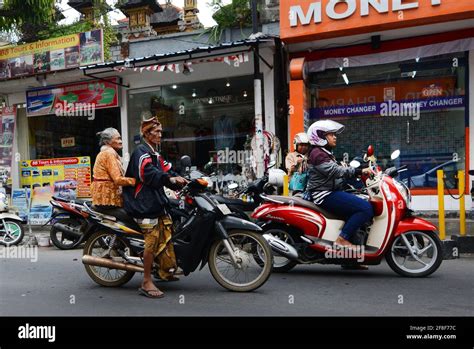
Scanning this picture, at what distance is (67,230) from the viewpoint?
828 centimetres

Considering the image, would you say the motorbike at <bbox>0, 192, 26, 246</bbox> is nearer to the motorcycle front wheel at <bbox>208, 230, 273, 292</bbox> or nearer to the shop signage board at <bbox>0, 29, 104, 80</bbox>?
the shop signage board at <bbox>0, 29, 104, 80</bbox>

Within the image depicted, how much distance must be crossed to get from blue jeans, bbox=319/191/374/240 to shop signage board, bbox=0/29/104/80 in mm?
8563

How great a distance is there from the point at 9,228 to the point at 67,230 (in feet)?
5.11

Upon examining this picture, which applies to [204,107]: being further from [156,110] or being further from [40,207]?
[40,207]

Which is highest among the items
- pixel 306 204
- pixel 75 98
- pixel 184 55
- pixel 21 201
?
pixel 184 55

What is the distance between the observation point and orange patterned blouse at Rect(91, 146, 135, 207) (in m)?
4.96

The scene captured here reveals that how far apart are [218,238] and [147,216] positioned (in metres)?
0.76

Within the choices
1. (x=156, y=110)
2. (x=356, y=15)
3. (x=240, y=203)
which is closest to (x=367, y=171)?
(x=240, y=203)

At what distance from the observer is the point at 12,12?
1234cm

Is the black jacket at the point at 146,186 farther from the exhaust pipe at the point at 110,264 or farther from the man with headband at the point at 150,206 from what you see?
the exhaust pipe at the point at 110,264

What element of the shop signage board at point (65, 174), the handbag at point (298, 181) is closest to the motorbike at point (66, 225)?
the handbag at point (298, 181)

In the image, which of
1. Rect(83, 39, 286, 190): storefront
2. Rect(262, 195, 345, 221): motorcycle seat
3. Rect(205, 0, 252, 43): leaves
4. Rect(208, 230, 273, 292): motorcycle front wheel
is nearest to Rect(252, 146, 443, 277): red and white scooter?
Rect(262, 195, 345, 221): motorcycle seat

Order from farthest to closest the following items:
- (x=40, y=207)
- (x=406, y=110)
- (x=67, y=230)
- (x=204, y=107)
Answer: (x=204, y=107) < (x=40, y=207) < (x=406, y=110) < (x=67, y=230)

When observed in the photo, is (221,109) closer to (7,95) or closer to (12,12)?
(12,12)
